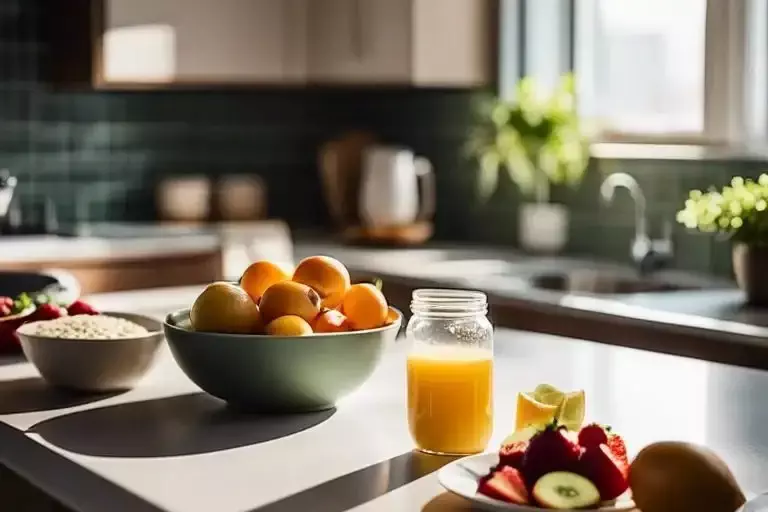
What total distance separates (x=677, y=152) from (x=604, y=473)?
8.35 ft

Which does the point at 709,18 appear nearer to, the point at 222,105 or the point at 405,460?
the point at 222,105

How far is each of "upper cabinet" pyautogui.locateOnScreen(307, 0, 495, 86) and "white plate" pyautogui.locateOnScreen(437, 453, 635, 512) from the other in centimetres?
282

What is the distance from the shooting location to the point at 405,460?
1446 millimetres

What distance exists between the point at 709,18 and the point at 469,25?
0.90m

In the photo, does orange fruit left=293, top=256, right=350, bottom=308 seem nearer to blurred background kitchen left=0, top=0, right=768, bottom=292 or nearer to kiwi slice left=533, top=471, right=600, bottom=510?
kiwi slice left=533, top=471, right=600, bottom=510

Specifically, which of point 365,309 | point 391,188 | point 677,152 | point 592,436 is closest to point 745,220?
point 677,152

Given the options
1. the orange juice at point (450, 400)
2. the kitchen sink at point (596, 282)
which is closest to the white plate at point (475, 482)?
the orange juice at point (450, 400)

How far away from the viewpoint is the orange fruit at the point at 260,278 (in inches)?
70.4

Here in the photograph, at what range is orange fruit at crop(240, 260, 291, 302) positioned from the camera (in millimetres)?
1788

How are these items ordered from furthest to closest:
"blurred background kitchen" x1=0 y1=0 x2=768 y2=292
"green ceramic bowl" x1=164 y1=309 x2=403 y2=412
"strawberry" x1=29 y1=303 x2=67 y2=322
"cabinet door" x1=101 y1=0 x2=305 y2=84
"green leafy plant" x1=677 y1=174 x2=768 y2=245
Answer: "cabinet door" x1=101 y1=0 x2=305 y2=84
"blurred background kitchen" x1=0 y1=0 x2=768 y2=292
"green leafy plant" x1=677 y1=174 x2=768 y2=245
"strawberry" x1=29 y1=303 x2=67 y2=322
"green ceramic bowl" x1=164 y1=309 x2=403 y2=412

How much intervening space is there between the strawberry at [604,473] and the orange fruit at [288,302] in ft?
1.80

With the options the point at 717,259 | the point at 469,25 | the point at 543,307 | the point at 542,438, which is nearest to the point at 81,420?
the point at 542,438

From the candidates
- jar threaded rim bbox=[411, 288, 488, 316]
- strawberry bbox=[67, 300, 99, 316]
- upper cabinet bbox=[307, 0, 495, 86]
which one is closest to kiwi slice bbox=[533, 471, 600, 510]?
jar threaded rim bbox=[411, 288, 488, 316]

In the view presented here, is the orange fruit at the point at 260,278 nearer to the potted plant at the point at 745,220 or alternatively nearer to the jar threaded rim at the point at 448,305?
the jar threaded rim at the point at 448,305
